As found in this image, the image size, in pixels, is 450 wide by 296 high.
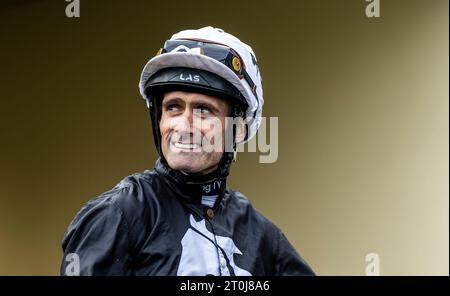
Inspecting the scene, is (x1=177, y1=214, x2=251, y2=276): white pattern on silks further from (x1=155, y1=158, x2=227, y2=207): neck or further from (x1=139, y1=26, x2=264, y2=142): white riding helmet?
(x1=139, y1=26, x2=264, y2=142): white riding helmet

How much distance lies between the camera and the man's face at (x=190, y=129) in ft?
5.78

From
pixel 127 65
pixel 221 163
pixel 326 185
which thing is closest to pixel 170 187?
pixel 221 163

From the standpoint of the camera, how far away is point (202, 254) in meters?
1.68

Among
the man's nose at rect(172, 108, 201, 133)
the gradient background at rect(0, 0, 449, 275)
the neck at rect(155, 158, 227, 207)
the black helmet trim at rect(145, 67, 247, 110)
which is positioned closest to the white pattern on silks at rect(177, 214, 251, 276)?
the neck at rect(155, 158, 227, 207)

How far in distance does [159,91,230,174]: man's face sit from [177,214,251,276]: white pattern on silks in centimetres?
15

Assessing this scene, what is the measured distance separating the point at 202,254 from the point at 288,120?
268cm

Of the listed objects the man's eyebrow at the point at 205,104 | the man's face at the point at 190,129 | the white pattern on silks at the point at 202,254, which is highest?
the man's eyebrow at the point at 205,104

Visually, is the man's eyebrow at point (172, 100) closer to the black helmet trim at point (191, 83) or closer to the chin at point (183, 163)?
the black helmet trim at point (191, 83)

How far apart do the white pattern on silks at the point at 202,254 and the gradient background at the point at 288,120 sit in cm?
246

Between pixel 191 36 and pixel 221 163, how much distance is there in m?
0.35

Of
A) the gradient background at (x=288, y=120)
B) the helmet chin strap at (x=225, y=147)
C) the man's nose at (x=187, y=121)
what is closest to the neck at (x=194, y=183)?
the helmet chin strap at (x=225, y=147)

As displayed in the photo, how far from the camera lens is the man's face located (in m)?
1.76
